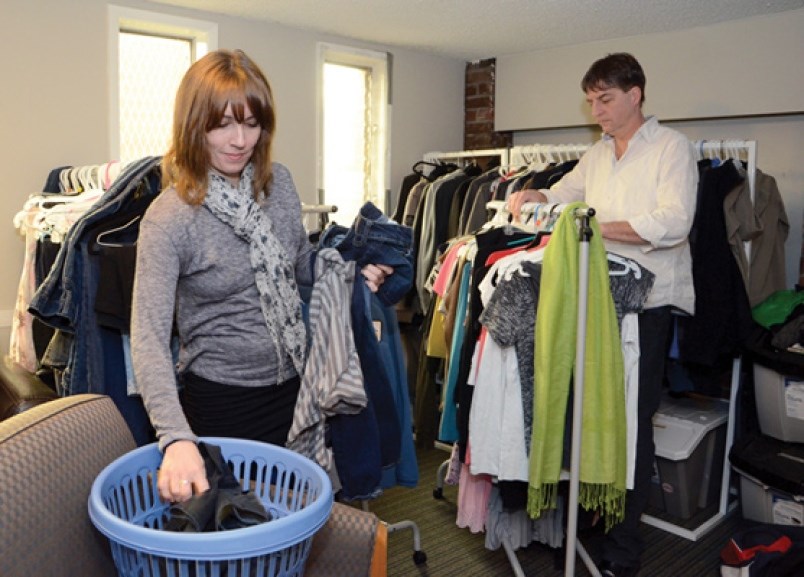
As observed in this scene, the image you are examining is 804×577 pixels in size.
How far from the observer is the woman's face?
4.26ft

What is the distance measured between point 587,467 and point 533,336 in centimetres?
41

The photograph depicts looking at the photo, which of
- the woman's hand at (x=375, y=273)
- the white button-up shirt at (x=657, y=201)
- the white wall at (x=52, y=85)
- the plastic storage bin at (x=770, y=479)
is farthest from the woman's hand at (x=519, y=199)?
the white wall at (x=52, y=85)

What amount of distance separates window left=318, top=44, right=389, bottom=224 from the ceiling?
253mm

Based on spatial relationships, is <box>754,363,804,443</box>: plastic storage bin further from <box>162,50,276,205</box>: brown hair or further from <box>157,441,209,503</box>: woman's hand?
<box>157,441,209,503</box>: woman's hand

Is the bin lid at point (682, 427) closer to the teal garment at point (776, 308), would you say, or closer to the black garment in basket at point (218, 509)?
the teal garment at point (776, 308)

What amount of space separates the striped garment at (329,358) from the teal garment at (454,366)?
0.81 meters

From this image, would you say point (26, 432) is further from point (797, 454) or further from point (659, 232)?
point (797, 454)

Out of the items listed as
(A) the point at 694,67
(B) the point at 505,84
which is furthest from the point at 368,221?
(B) the point at 505,84

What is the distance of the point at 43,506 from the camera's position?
916 millimetres

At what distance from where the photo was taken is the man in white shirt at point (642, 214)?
2369mm

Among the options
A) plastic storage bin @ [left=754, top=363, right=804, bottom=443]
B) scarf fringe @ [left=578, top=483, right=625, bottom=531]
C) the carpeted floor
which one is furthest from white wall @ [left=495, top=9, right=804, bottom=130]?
scarf fringe @ [left=578, top=483, right=625, bottom=531]

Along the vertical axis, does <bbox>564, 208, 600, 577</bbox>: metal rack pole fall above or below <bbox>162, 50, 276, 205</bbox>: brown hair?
below

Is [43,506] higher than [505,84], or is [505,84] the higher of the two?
[505,84]

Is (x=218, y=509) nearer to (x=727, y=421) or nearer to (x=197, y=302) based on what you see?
(x=197, y=302)
